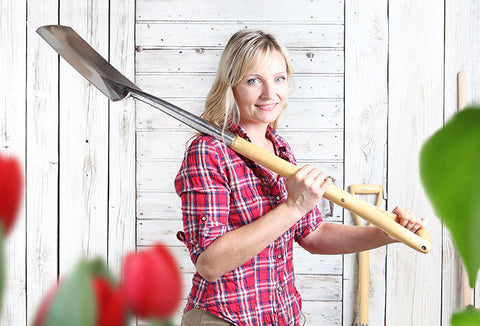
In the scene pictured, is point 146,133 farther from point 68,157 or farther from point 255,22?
point 255,22

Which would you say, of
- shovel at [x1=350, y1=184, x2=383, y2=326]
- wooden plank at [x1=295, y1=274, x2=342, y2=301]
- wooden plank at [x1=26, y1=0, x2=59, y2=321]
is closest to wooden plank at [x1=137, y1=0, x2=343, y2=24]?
wooden plank at [x1=26, y1=0, x2=59, y2=321]

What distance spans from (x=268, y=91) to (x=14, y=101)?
1319mm

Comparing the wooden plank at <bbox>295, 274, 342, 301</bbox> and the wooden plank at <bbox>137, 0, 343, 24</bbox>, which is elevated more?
the wooden plank at <bbox>137, 0, 343, 24</bbox>

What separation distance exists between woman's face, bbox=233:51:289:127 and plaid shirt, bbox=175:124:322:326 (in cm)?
7

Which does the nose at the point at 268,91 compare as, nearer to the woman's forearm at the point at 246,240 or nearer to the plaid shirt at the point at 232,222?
the plaid shirt at the point at 232,222

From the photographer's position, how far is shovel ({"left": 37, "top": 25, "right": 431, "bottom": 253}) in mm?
1255

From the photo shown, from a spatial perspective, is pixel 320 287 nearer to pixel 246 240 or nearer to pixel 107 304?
pixel 246 240

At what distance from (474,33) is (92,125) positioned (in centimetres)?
163

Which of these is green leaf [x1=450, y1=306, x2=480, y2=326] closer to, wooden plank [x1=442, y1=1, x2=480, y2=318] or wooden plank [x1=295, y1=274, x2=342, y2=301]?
wooden plank [x1=295, y1=274, x2=342, y2=301]

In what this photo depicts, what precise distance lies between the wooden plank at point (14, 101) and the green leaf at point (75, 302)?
2.30 meters

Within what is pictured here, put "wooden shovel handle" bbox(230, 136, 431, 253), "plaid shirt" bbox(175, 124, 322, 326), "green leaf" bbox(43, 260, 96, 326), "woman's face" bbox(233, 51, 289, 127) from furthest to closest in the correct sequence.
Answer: "woman's face" bbox(233, 51, 289, 127), "plaid shirt" bbox(175, 124, 322, 326), "wooden shovel handle" bbox(230, 136, 431, 253), "green leaf" bbox(43, 260, 96, 326)

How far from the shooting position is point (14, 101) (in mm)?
2281

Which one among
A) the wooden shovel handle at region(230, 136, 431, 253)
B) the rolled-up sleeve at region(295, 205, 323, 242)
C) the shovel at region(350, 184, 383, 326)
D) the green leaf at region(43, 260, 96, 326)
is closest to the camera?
the green leaf at region(43, 260, 96, 326)

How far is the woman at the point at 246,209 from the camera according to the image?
1.30 metres
